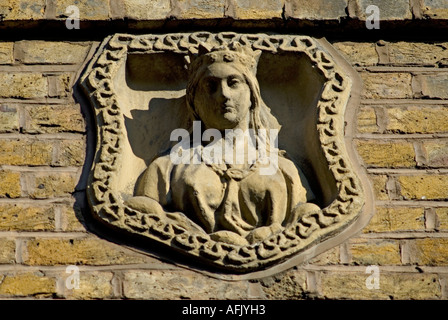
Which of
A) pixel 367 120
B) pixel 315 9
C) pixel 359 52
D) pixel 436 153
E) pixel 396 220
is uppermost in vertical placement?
pixel 315 9

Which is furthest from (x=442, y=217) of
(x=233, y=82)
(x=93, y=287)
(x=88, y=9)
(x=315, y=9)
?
(x=88, y=9)

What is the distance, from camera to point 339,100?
181 inches

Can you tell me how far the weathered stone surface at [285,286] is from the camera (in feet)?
13.5

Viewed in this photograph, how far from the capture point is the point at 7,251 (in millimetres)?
4227

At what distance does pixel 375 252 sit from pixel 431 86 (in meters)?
0.88

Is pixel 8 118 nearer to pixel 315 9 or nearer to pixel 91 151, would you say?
pixel 91 151

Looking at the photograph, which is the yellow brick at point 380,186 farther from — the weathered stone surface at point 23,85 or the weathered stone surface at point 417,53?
the weathered stone surface at point 23,85

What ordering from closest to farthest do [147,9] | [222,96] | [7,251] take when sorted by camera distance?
[7,251] < [222,96] < [147,9]

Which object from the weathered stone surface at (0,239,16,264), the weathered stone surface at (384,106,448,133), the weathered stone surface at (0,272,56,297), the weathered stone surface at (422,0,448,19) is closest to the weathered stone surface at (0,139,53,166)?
the weathered stone surface at (0,239,16,264)

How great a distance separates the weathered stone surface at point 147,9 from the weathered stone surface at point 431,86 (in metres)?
1.13

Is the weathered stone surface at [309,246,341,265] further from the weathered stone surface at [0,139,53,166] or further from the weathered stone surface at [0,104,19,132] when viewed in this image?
the weathered stone surface at [0,104,19,132]

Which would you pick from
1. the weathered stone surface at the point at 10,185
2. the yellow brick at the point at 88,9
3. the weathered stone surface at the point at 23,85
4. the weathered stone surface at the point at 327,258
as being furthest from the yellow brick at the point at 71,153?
the weathered stone surface at the point at 327,258
